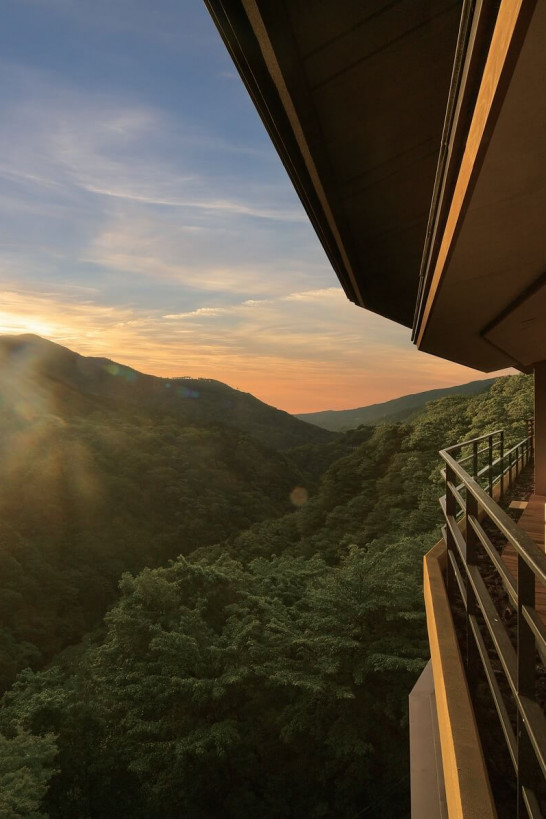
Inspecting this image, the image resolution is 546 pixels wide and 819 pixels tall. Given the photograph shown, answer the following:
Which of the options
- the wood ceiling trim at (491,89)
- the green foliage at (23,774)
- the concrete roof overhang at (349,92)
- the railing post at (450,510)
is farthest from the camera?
the green foliage at (23,774)

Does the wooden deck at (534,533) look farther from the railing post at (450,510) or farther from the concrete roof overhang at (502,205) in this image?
the concrete roof overhang at (502,205)

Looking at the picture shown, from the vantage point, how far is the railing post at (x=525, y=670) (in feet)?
4.95

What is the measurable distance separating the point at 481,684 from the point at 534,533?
368 centimetres

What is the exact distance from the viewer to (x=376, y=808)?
1652 cm

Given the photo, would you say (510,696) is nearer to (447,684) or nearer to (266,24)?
(447,684)

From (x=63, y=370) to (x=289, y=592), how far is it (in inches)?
5352

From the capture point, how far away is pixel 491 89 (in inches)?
59.5

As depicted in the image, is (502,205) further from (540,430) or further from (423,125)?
(540,430)

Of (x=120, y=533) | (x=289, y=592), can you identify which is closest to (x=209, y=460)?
(x=120, y=533)

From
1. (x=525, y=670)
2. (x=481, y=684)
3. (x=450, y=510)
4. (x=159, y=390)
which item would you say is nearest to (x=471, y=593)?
(x=481, y=684)

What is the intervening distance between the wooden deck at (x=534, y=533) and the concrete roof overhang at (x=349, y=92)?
275 cm

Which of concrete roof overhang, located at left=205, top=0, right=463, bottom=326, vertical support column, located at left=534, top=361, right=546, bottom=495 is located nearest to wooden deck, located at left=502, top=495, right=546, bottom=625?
vertical support column, located at left=534, top=361, right=546, bottom=495

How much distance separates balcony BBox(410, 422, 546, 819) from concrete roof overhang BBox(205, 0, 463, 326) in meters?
2.00

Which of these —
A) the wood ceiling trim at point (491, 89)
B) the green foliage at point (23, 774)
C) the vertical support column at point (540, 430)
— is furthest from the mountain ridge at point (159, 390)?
A: the wood ceiling trim at point (491, 89)
